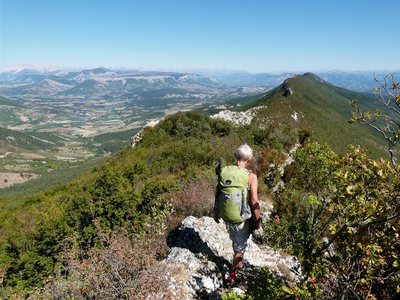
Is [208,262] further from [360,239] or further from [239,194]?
[360,239]

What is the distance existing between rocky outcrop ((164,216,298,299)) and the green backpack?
1101mm

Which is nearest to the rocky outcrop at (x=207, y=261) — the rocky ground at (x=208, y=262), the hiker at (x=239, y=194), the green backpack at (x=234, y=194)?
the rocky ground at (x=208, y=262)

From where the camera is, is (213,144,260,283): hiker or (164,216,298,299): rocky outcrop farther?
(164,216,298,299): rocky outcrop

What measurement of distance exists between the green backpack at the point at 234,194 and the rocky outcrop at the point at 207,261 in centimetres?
110

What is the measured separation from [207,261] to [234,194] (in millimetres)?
1762

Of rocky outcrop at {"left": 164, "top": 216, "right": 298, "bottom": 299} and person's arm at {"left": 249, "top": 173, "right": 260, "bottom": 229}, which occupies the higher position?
person's arm at {"left": 249, "top": 173, "right": 260, "bottom": 229}

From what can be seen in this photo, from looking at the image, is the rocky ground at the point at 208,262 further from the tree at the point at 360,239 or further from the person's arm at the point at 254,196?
the tree at the point at 360,239

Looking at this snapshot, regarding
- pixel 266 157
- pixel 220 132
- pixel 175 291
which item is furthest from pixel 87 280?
pixel 220 132

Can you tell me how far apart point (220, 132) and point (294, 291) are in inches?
1081

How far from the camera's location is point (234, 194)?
489 cm

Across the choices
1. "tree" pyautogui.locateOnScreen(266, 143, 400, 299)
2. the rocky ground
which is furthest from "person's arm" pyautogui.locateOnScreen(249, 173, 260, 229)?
"tree" pyautogui.locateOnScreen(266, 143, 400, 299)

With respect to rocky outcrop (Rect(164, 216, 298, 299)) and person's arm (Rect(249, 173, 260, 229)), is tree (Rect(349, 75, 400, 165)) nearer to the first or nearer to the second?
person's arm (Rect(249, 173, 260, 229))

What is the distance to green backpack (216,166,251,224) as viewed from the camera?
488 cm

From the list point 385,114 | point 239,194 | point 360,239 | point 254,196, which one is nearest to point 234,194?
point 239,194
